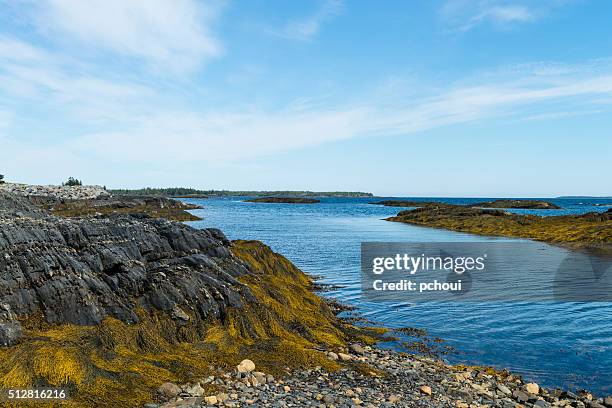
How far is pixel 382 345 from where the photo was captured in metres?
16.6

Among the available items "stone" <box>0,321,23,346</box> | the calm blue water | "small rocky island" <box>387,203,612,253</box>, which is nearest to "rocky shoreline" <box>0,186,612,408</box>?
"stone" <box>0,321,23,346</box>

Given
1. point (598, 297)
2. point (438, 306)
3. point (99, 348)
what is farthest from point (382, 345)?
point (598, 297)

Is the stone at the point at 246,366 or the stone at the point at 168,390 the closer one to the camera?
the stone at the point at 168,390

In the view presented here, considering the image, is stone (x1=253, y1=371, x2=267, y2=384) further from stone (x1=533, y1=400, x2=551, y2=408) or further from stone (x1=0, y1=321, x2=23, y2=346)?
stone (x1=533, y1=400, x2=551, y2=408)

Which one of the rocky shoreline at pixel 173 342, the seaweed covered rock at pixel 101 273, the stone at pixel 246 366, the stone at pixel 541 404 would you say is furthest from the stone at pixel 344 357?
the stone at pixel 541 404

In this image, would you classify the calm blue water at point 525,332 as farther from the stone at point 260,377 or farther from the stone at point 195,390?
the stone at point 195,390

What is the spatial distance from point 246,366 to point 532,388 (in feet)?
25.8

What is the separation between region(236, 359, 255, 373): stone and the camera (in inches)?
479

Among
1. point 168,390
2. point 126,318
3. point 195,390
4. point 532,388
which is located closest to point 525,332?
point 532,388

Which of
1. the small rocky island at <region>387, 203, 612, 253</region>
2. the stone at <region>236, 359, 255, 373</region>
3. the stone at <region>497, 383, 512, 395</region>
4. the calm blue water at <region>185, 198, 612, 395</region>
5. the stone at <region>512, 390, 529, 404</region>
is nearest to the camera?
the stone at <region>512, 390, 529, 404</region>

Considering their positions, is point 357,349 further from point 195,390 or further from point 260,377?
point 195,390

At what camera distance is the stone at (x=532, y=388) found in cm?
1270

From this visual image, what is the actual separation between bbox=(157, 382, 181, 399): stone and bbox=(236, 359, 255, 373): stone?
1.86 metres

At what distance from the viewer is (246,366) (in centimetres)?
1234
